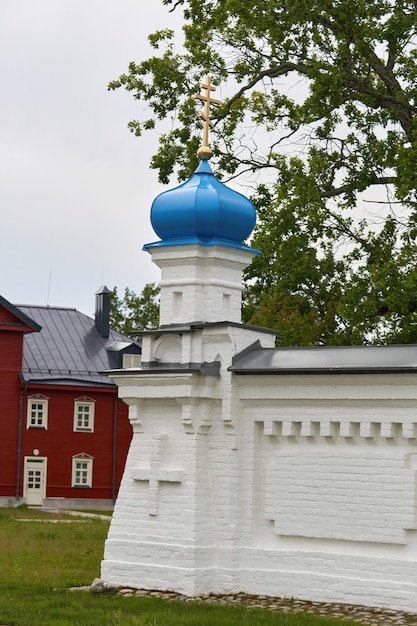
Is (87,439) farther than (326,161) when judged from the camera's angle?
Yes

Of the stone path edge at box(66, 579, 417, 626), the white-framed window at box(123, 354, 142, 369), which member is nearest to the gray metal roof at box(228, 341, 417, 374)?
the stone path edge at box(66, 579, 417, 626)

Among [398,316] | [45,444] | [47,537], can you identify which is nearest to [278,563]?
[398,316]

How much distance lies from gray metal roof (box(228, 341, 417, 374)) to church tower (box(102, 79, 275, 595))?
0.23 meters

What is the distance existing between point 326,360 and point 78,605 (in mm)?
3907

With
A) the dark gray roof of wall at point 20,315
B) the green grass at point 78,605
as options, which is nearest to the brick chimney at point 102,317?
the dark gray roof of wall at point 20,315

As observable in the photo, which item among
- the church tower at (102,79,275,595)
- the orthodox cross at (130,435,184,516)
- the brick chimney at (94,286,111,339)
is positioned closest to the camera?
the church tower at (102,79,275,595)

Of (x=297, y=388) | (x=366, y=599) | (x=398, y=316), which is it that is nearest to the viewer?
(x=366, y=599)

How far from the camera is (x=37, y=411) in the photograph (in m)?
40.7

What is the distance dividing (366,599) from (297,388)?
2503 mm

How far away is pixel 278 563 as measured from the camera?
1416cm

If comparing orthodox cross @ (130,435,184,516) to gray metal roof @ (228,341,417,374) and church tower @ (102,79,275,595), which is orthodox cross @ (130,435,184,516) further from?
gray metal roof @ (228,341,417,374)

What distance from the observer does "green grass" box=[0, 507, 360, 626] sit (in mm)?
12250

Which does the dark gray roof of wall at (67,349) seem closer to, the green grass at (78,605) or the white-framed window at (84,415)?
the white-framed window at (84,415)

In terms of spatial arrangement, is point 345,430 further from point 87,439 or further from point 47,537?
point 87,439
